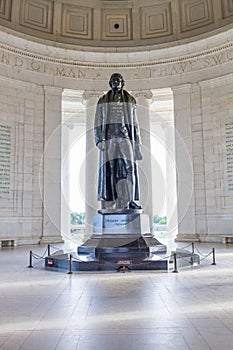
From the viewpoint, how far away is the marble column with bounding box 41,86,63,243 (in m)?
18.3

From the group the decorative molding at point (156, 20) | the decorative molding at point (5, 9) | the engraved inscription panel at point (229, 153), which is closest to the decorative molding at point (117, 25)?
the decorative molding at point (156, 20)

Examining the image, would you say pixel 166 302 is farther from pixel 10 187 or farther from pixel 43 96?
pixel 43 96

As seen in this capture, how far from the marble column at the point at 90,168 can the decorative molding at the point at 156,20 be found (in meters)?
4.37

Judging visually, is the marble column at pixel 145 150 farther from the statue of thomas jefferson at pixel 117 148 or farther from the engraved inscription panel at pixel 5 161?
the statue of thomas jefferson at pixel 117 148

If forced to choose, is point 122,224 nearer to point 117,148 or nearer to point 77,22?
point 117,148

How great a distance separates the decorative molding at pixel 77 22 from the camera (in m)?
20.1

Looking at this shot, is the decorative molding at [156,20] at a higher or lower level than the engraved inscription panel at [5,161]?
higher

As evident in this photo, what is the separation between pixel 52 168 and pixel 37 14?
8.00 meters

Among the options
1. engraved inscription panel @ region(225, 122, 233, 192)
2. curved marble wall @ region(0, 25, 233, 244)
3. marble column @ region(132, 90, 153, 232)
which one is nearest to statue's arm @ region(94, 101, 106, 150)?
marble column @ region(132, 90, 153, 232)

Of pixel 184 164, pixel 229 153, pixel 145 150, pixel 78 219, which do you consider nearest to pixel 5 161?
pixel 78 219

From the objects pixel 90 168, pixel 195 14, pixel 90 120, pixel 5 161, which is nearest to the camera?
pixel 5 161

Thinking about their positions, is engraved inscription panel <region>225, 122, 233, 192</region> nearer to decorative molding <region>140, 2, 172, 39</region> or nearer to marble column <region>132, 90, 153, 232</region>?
marble column <region>132, 90, 153, 232</region>

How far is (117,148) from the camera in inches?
407

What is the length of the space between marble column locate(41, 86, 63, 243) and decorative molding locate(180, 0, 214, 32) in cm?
748
